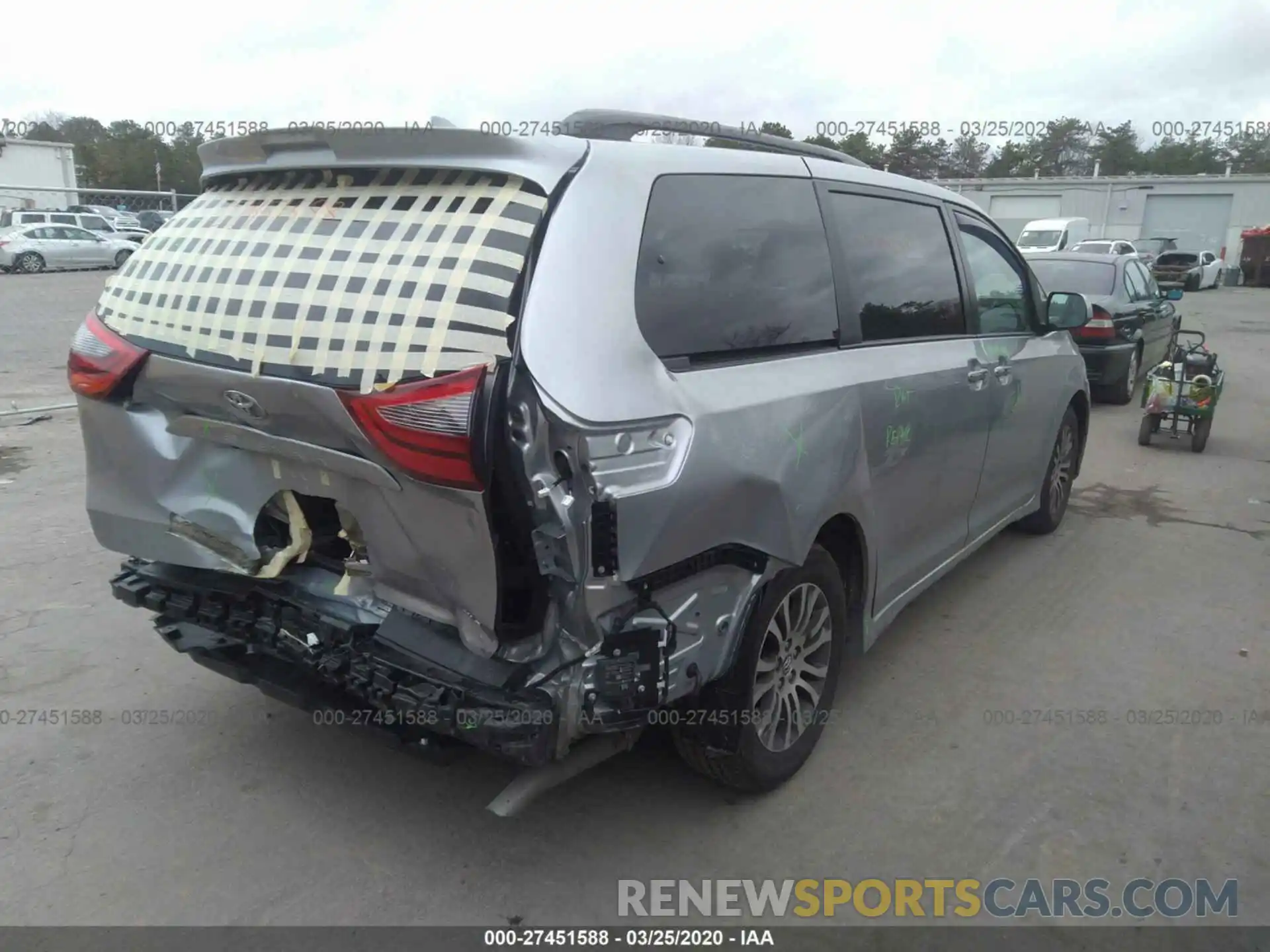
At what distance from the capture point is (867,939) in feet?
8.42

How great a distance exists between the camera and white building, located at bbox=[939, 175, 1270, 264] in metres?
39.5

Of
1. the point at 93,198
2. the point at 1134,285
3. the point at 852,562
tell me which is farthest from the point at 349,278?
the point at 93,198

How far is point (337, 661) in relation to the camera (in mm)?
2559

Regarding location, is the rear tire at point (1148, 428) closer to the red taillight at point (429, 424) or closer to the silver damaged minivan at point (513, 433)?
the silver damaged minivan at point (513, 433)

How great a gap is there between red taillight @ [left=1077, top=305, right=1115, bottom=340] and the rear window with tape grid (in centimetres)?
888

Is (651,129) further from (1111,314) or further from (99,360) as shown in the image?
(1111,314)

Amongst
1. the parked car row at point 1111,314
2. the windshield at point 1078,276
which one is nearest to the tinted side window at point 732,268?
the parked car row at point 1111,314

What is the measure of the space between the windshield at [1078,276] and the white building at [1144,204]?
31.3 meters

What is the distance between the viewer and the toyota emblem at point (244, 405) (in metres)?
2.49

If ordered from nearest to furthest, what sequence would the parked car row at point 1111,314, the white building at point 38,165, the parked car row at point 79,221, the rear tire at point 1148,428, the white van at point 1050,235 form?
1. the rear tire at point 1148,428
2. the parked car row at point 1111,314
3. the parked car row at point 79,221
4. the white van at point 1050,235
5. the white building at point 38,165

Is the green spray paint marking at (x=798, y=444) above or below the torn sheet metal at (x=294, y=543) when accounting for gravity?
above

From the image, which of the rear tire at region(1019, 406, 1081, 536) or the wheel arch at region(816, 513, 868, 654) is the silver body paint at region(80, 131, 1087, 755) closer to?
the wheel arch at region(816, 513, 868, 654)

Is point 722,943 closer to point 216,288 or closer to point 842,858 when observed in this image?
point 842,858

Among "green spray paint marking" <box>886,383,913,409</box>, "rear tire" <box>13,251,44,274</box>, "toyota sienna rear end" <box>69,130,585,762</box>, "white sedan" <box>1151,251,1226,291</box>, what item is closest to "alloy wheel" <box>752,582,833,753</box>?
"green spray paint marking" <box>886,383,913,409</box>
